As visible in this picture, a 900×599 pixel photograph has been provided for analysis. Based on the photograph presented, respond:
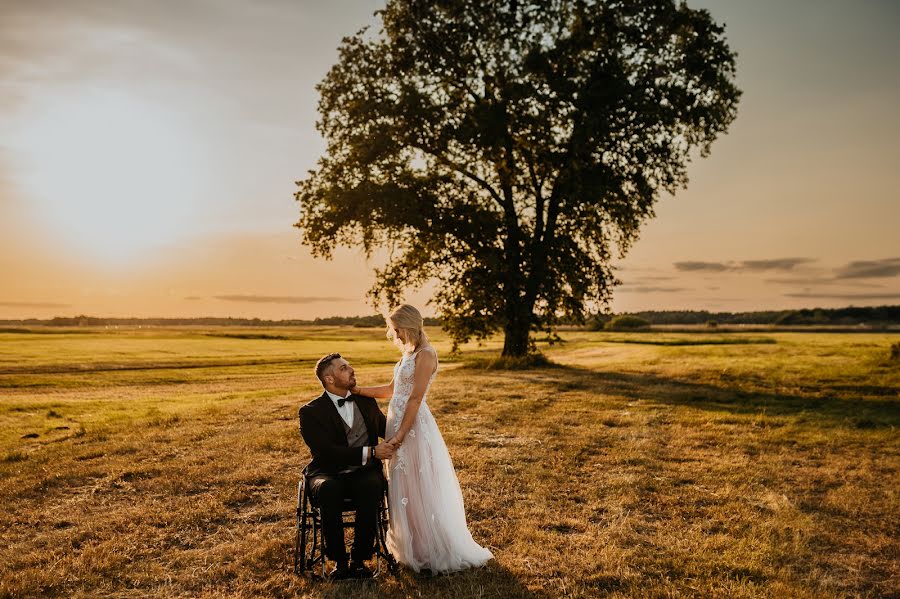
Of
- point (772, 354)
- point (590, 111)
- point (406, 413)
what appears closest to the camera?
point (406, 413)

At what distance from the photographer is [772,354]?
1313 inches

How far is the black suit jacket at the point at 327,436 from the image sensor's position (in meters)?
6.75

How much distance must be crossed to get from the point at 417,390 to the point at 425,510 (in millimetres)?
1418

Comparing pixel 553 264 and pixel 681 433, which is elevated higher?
pixel 553 264

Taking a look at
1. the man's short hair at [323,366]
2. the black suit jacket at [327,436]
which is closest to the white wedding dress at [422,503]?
the black suit jacket at [327,436]

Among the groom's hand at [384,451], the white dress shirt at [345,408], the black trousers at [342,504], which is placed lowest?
the black trousers at [342,504]

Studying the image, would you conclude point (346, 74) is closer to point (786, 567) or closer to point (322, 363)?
point (322, 363)

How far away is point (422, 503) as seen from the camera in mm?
6965

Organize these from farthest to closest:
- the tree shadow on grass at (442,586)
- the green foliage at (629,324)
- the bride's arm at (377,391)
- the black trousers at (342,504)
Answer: the green foliage at (629,324), the bride's arm at (377,391), the black trousers at (342,504), the tree shadow on grass at (442,586)

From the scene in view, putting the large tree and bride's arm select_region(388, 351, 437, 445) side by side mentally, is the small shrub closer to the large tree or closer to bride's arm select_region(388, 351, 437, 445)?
the large tree

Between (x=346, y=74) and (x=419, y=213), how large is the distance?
26.0ft

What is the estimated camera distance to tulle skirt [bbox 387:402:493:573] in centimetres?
688

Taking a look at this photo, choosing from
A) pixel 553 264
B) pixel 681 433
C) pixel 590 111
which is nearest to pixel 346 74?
pixel 590 111

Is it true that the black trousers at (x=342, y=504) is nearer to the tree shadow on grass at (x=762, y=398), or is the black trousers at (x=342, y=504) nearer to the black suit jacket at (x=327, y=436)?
the black suit jacket at (x=327, y=436)
